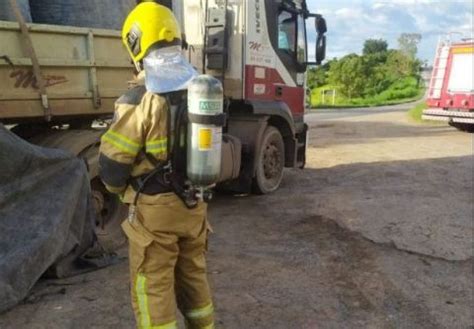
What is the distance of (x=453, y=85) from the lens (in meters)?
15.6

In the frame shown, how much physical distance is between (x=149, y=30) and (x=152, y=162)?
0.64 m

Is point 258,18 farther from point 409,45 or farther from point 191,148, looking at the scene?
point 409,45

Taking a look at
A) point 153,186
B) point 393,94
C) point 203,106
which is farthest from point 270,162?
point 393,94

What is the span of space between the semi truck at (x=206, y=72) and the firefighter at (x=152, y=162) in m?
0.41

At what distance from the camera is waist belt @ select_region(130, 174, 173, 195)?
2844 millimetres

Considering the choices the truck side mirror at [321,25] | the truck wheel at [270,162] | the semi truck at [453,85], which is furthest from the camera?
the semi truck at [453,85]

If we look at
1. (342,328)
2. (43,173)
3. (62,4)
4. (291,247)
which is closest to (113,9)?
(62,4)

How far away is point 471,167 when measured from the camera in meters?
10.0

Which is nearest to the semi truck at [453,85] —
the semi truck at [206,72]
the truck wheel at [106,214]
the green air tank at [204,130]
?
the semi truck at [206,72]

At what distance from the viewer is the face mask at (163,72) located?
109 inches

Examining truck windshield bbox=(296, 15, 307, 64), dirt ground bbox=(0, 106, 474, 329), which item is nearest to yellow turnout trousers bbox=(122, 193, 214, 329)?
dirt ground bbox=(0, 106, 474, 329)

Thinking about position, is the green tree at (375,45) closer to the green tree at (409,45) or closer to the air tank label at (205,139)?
the green tree at (409,45)

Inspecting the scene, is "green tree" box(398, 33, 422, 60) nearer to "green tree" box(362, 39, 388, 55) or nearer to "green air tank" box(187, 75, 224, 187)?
"green tree" box(362, 39, 388, 55)

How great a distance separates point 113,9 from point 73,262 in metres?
2.20
